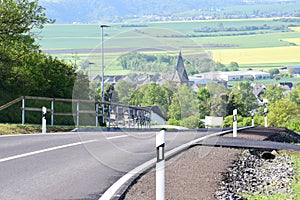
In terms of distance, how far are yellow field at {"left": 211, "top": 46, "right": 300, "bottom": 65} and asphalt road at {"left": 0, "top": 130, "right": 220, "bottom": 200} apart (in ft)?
481

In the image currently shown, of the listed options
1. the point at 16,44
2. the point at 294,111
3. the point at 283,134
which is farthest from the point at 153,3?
the point at 283,134

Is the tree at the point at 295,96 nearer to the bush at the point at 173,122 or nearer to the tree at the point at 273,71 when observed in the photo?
the tree at the point at 273,71

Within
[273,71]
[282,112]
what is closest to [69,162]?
[282,112]

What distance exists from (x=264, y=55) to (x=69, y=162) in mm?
170869

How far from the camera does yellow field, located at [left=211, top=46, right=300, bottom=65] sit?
168250 millimetres

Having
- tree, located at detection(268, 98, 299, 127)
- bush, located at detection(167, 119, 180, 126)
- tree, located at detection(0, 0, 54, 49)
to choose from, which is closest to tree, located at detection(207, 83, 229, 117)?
bush, located at detection(167, 119, 180, 126)

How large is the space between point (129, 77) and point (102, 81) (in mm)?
546

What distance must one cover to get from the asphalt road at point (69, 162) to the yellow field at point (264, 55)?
Result: 481 feet

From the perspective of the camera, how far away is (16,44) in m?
36.2

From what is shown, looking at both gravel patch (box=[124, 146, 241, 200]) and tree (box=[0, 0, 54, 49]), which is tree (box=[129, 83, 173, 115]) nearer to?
gravel patch (box=[124, 146, 241, 200])

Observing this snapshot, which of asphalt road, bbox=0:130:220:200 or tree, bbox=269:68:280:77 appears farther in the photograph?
tree, bbox=269:68:280:77

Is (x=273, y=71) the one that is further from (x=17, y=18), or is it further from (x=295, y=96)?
(x=17, y=18)

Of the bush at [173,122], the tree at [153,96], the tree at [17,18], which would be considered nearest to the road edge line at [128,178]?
the bush at [173,122]

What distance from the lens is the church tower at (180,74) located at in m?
11.7
